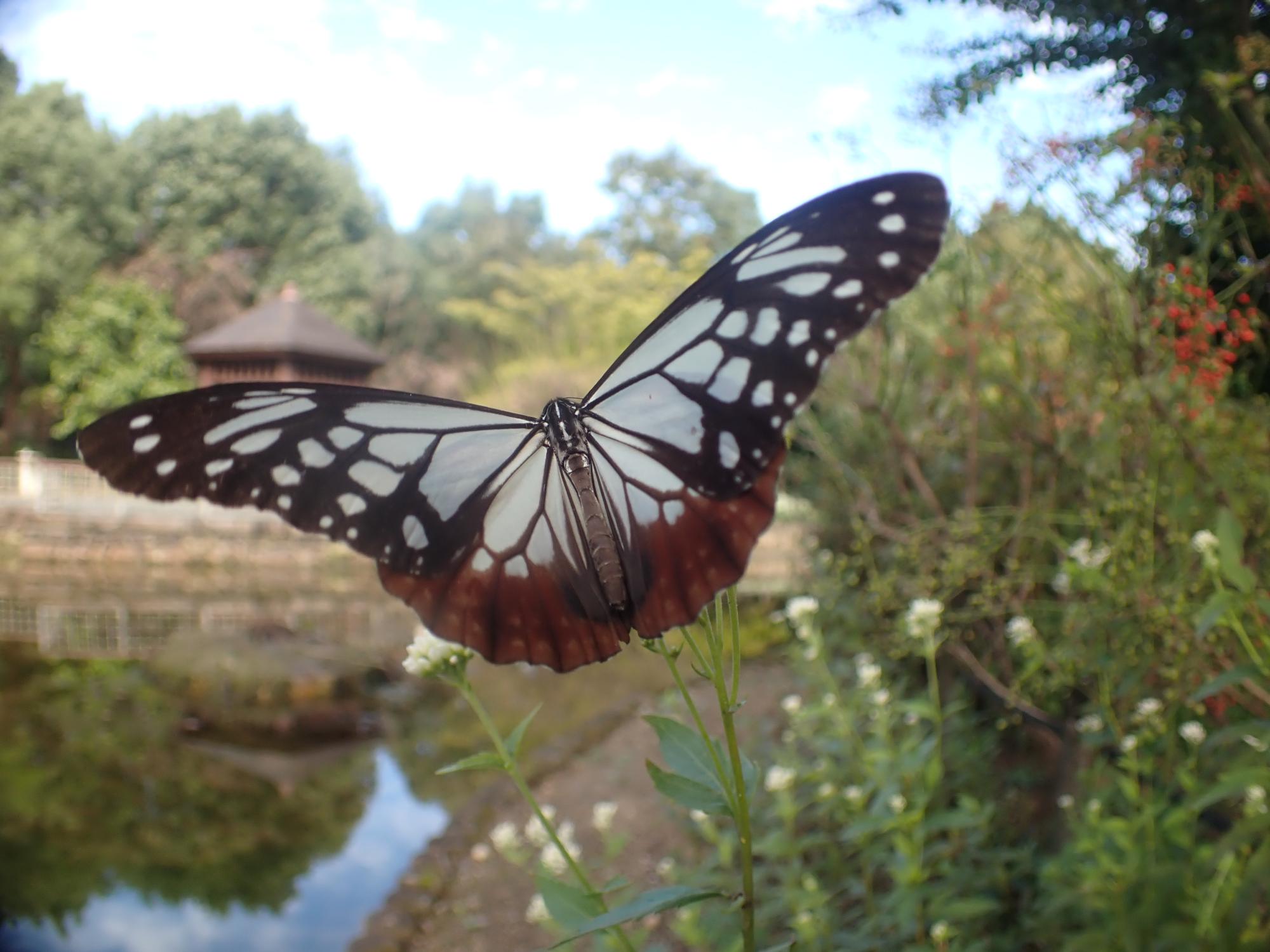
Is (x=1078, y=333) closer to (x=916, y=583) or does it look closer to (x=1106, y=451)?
(x=1106, y=451)

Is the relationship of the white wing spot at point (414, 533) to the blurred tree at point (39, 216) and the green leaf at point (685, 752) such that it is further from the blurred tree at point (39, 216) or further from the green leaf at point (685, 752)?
the blurred tree at point (39, 216)

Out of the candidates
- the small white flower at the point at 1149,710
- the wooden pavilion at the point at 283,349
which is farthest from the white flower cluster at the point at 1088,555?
the wooden pavilion at the point at 283,349

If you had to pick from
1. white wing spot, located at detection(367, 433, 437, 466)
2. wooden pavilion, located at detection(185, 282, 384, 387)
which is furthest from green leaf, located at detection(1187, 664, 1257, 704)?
wooden pavilion, located at detection(185, 282, 384, 387)

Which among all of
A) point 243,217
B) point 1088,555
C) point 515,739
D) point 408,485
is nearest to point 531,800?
point 515,739

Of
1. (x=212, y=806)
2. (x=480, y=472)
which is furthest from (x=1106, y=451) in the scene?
(x=212, y=806)

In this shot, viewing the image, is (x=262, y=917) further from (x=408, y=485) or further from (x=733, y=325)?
(x=733, y=325)

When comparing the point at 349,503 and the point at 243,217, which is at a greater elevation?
the point at 243,217

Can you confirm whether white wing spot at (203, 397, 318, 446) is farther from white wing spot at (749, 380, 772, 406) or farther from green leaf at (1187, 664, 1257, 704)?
green leaf at (1187, 664, 1257, 704)
